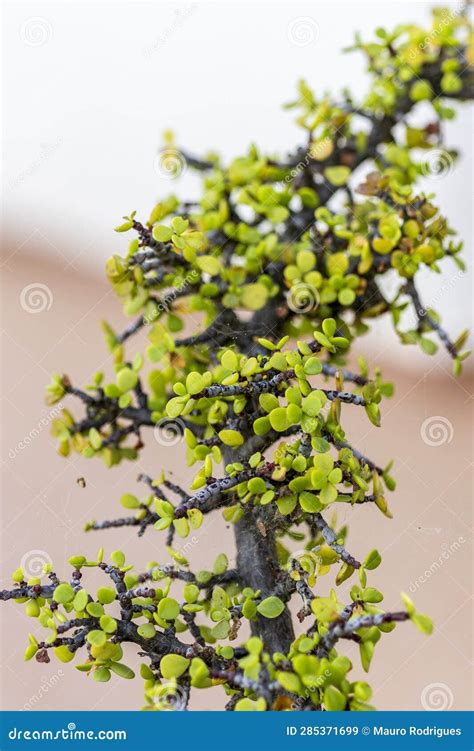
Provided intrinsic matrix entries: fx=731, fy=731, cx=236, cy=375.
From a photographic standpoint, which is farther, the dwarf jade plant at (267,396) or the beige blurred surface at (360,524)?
the beige blurred surface at (360,524)

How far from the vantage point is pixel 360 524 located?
0.76 meters

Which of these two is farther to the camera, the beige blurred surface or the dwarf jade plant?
the beige blurred surface

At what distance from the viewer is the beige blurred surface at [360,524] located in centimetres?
78

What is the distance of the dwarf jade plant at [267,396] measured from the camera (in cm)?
60

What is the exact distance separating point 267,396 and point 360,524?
0.69 ft

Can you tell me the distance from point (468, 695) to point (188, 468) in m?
0.45

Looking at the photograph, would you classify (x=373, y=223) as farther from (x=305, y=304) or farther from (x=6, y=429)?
(x=6, y=429)

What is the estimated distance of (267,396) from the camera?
634 millimetres

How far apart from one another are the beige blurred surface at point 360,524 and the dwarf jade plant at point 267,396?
0.03 meters

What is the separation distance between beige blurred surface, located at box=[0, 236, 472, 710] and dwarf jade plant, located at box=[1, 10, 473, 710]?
31 mm

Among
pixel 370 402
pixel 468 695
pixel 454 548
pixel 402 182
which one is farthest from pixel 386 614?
pixel 402 182

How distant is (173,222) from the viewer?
27.6 inches

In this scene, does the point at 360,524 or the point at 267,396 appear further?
the point at 360,524

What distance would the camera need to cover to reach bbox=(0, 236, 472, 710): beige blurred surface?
78 cm
